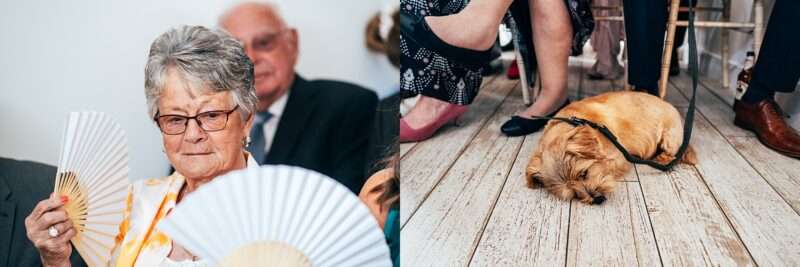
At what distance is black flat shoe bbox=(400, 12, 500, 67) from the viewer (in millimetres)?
1261

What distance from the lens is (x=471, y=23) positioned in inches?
49.3

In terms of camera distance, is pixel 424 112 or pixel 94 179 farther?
pixel 424 112

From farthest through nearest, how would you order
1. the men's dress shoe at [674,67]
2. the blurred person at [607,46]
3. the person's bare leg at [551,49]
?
the men's dress shoe at [674,67], the blurred person at [607,46], the person's bare leg at [551,49]

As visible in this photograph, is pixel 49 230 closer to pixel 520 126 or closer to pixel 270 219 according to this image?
pixel 270 219

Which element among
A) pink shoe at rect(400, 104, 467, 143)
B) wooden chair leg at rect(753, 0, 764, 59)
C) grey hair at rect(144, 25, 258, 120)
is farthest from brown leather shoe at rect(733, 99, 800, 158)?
grey hair at rect(144, 25, 258, 120)

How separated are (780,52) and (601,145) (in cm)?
42

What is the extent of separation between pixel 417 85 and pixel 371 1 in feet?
2.95

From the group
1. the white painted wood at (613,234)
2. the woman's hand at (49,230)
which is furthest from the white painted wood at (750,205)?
the woman's hand at (49,230)

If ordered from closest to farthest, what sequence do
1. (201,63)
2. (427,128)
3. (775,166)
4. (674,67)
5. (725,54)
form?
(201,63)
(775,166)
(427,128)
(725,54)
(674,67)

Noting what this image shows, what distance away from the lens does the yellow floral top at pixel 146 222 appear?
54 cm

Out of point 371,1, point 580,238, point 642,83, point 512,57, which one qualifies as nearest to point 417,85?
point 512,57

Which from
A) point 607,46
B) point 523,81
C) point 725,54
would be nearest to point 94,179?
point 523,81

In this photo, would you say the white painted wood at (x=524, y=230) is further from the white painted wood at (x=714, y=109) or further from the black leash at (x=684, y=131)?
the white painted wood at (x=714, y=109)

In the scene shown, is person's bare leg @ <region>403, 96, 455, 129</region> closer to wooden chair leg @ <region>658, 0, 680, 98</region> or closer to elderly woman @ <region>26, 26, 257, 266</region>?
wooden chair leg @ <region>658, 0, 680, 98</region>
